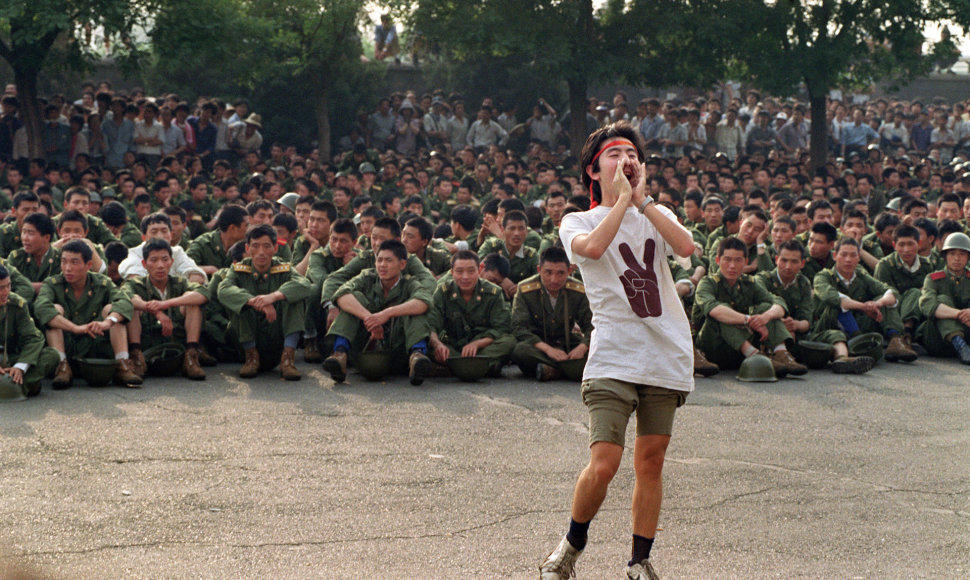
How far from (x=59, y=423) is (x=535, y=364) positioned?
137 inches

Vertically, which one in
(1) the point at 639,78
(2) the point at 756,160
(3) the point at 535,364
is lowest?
(3) the point at 535,364

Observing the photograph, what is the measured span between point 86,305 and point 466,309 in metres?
2.81

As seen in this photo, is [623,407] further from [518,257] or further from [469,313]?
[518,257]

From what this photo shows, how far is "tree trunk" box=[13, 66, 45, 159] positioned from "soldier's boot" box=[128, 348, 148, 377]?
824 centimetres

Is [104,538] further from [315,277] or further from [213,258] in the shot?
[213,258]

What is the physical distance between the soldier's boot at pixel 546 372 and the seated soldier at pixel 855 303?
2565 mm

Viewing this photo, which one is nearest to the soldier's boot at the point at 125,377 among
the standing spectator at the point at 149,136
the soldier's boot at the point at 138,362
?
the soldier's boot at the point at 138,362

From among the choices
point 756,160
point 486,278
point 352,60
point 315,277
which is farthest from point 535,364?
point 352,60

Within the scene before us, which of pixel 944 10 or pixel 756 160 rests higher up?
pixel 944 10

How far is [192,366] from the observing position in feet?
27.6

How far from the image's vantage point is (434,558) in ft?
14.6

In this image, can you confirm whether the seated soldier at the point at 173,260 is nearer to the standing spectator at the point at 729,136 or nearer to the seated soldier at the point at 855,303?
the seated soldier at the point at 855,303

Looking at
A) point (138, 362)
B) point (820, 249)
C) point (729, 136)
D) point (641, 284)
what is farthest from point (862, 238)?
point (729, 136)

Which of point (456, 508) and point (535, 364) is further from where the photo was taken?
point (535, 364)
